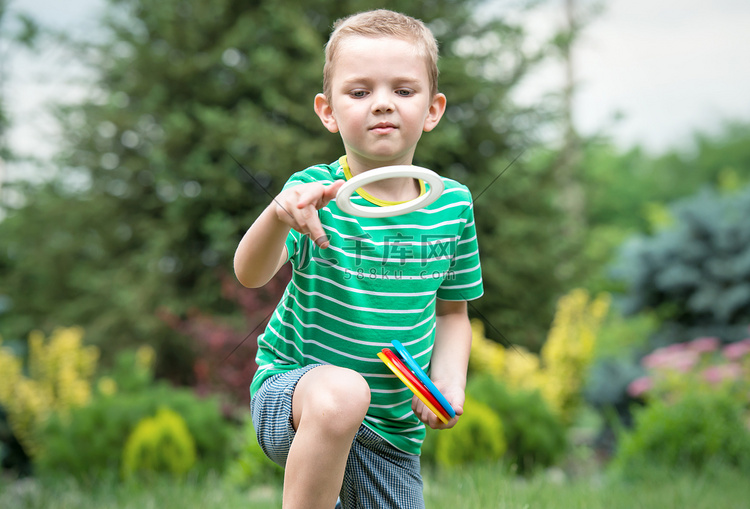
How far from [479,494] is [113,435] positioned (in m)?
3.29

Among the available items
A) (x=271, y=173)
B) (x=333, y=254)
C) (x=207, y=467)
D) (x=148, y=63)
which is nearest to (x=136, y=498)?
(x=207, y=467)

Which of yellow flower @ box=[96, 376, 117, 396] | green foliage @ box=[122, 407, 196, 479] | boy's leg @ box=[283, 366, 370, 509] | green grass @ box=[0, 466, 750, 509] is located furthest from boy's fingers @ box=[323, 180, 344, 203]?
yellow flower @ box=[96, 376, 117, 396]

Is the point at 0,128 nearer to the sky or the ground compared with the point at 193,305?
nearer to the sky

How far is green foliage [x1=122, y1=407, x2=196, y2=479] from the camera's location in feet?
14.5

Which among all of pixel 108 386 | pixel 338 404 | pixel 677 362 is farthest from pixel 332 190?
pixel 108 386

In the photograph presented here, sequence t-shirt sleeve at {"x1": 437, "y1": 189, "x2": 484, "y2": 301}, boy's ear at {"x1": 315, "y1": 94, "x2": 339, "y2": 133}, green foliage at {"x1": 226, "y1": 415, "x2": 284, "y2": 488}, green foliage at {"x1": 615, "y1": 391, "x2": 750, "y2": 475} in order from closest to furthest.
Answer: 1. boy's ear at {"x1": 315, "y1": 94, "x2": 339, "y2": 133}
2. t-shirt sleeve at {"x1": 437, "y1": 189, "x2": 484, "y2": 301}
3. green foliage at {"x1": 226, "y1": 415, "x2": 284, "y2": 488}
4. green foliage at {"x1": 615, "y1": 391, "x2": 750, "y2": 475}

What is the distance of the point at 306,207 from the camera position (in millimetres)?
1354

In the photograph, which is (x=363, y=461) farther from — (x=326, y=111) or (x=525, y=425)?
(x=525, y=425)

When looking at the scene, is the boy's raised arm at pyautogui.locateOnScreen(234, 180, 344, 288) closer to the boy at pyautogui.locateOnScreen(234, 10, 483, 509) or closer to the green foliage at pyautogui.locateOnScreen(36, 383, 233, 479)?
the boy at pyautogui.locateOnScreen(234, 10, 483, 509)

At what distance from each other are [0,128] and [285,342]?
9533 millimetres

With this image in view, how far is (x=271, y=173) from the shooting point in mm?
7328

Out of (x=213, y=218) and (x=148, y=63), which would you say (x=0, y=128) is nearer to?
(x=148, y=63)

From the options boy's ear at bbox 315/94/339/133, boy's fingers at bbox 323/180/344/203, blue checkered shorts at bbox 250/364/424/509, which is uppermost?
boy's ear at bbox 315/94/339/133

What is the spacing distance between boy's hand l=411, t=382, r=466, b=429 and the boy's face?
2.08 ft
